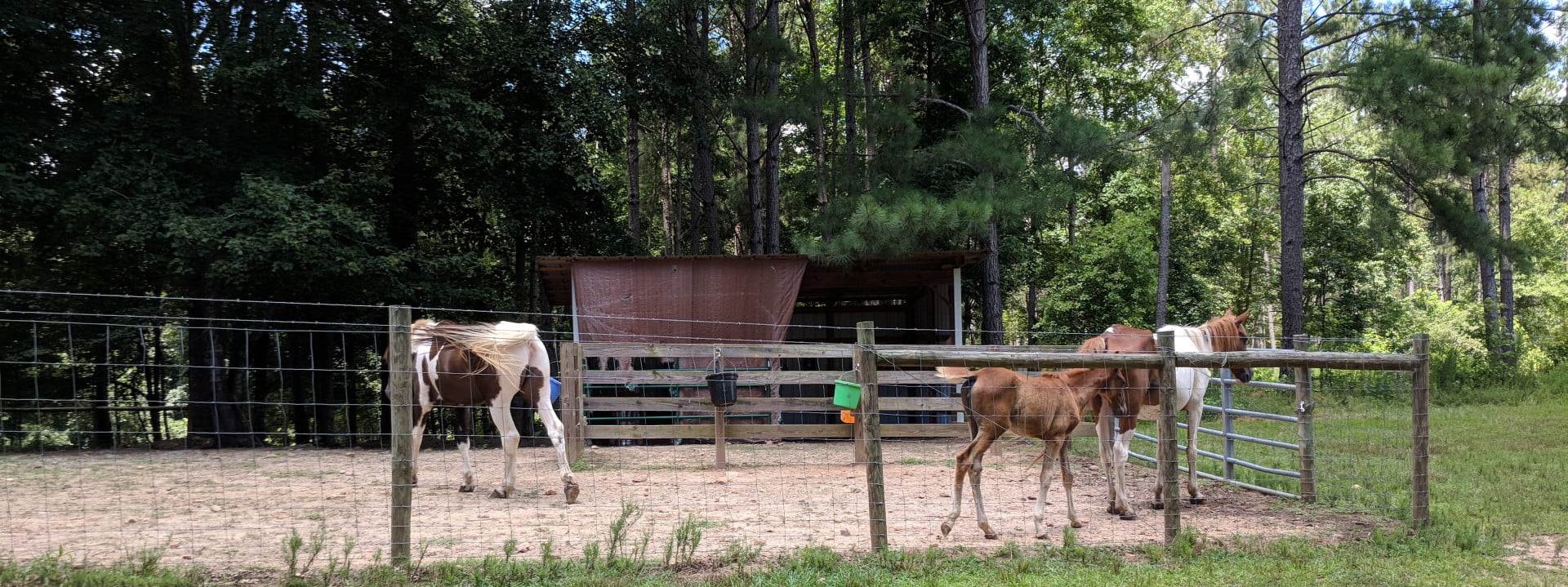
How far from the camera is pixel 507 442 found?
7477 millimetres

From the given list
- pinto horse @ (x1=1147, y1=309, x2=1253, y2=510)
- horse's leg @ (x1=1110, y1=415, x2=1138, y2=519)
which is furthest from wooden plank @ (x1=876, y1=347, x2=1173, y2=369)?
pinto horse @ (x1=1147, y1=309, x2=1253, y2=510)

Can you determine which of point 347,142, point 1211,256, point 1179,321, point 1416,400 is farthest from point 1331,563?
point 1211,256

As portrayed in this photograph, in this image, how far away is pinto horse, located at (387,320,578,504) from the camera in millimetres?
7289

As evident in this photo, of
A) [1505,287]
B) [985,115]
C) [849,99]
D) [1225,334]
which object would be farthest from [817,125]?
[1505,287]

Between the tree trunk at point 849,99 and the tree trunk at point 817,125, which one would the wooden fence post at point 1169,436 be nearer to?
the tree trunk at point 849,99

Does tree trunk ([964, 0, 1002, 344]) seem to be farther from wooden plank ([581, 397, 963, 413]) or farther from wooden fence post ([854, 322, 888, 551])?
wooden fence post ([854, 322, 888, 551])

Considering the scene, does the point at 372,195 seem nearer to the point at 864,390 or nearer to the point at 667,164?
the point at 667,164

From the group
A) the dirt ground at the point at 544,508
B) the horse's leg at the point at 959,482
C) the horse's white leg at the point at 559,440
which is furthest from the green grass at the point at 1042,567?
the horse's white leg at the point at 559,440

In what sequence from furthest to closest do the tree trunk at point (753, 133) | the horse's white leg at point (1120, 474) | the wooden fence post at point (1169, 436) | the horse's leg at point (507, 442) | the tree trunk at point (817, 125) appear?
1. the tree trunk at point (753, 133)
2. the tree trunk at point (817, 125)
3. the horse's leg at point (507, 442)
4. the horse's white leg at point (1120, 474)
5. the wooden fence post at point (1169, 436)

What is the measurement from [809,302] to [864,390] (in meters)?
12.8

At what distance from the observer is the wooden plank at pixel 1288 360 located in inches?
231

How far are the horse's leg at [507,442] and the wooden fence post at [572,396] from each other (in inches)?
83.7

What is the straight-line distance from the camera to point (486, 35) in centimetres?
1595

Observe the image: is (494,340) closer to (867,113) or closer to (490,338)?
(490,338)
